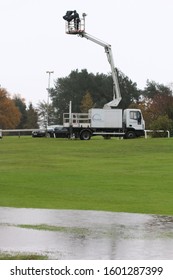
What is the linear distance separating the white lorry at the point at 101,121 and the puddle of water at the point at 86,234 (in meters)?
39.1

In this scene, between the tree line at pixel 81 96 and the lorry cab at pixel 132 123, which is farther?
the tree line at pixel 81 96

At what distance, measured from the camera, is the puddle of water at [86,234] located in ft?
32.2

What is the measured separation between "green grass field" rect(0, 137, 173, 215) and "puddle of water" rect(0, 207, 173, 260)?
1.37 metres

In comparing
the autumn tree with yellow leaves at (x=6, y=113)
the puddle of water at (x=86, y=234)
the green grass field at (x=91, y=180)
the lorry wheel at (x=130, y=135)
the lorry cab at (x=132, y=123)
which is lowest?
the puddle of water at (x=86, y=234)

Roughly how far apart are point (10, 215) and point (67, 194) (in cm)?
437

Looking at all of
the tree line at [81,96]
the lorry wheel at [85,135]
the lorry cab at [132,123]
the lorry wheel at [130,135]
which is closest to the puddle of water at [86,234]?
the lorry wheel at [85,135]

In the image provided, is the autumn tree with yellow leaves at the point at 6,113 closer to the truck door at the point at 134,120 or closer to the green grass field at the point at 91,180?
the truck door at the point at 134,120

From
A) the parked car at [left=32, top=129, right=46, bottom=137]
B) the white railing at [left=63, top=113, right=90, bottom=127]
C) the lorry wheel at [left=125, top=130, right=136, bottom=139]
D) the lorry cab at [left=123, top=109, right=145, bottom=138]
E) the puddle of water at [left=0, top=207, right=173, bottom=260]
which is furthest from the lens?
the parked car at [left=32, top=129, right=46, bottom=137]

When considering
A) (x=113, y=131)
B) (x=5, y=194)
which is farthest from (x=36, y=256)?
(x=113, y=131)

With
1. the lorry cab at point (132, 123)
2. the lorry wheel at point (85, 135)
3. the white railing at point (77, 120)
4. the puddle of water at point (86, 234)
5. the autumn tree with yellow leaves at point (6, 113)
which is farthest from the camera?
the autumn tree with yellow leaves at point (6, 113)

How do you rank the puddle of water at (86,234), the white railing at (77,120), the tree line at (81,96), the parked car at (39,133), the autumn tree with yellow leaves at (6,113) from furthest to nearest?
the autumn tree with yellow leaves at (6,113) → the tree line at (81,96) → the parked car at (39,133) → the white railing at (77,120) → the puddle of water at (86,234)

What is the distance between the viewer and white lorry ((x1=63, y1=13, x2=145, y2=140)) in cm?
5375

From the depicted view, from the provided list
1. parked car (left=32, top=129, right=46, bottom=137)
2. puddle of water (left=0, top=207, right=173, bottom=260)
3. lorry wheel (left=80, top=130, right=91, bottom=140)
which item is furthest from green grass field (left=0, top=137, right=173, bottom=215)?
parked car (left=32, top=129, right=46, bottom=137)

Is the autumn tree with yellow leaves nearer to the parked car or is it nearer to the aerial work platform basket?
the parked car
